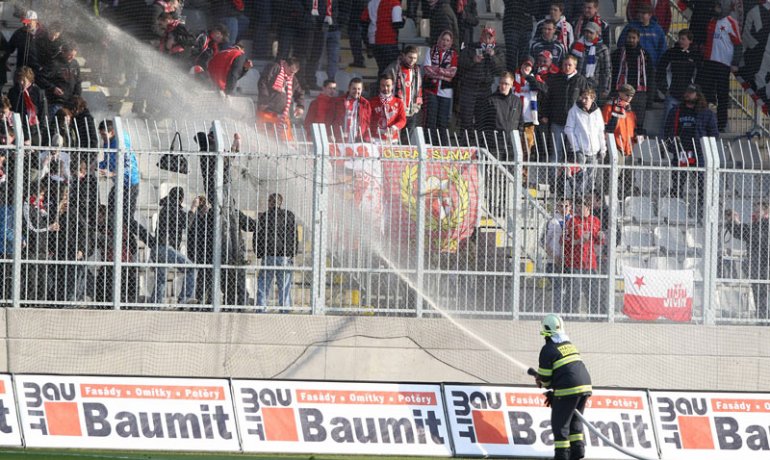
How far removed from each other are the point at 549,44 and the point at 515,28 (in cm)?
96

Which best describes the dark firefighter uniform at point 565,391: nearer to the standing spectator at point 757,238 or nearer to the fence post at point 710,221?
the fence post at point 710,221

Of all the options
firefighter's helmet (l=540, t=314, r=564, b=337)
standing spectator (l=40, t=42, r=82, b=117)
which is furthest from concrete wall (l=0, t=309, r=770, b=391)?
standing spectator (l=40, t=42, r=82, b=117)

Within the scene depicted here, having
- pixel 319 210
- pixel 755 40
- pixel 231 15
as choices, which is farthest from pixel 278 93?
pixel 755 40

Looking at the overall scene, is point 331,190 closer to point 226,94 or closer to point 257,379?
point 257,379

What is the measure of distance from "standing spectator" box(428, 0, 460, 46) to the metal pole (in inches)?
278

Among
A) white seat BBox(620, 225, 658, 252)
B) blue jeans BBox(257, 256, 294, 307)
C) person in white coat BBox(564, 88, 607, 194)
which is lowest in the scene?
blue jeans BBox(257, 256, 294, 307)

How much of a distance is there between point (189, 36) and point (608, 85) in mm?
6244

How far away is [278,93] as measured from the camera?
1820 centimetres

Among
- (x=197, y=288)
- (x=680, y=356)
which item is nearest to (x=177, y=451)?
(x=197, y=288)

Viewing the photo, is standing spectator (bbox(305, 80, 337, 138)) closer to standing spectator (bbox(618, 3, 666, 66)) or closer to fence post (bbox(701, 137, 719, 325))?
standing spectator (bbox(618, 3, 666, 66))

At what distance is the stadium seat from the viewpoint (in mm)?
14273

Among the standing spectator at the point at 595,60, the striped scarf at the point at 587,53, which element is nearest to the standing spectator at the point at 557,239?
the standing spectator at the point at 595,60

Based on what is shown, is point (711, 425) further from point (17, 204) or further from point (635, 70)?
point (17, 204)

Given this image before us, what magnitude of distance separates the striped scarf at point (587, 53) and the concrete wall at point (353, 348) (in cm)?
537
